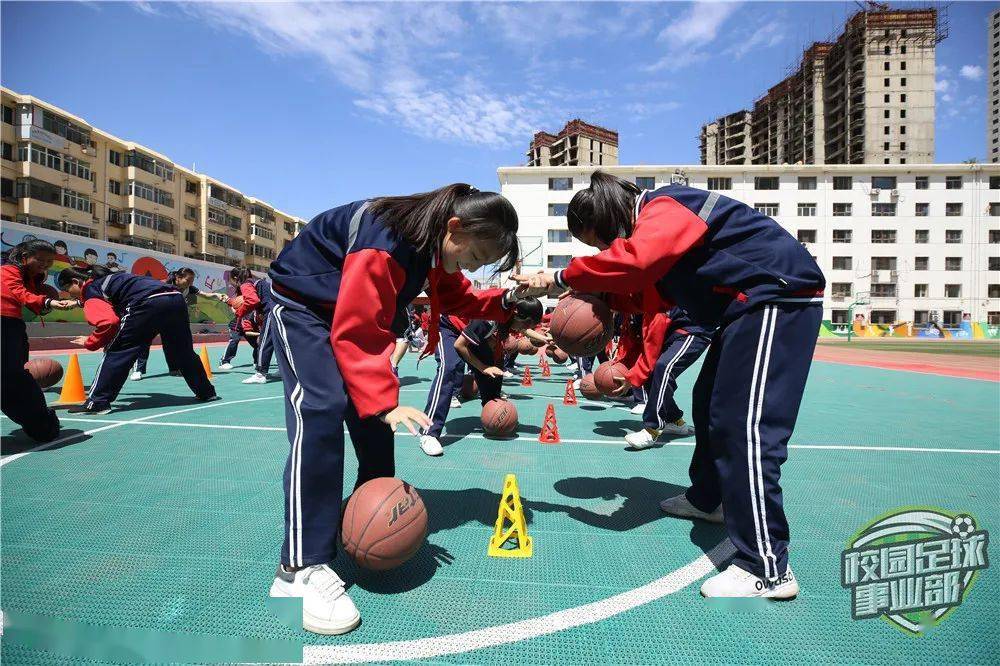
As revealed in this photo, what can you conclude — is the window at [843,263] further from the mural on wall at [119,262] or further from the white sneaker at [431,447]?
the white sneaker at [431,447]

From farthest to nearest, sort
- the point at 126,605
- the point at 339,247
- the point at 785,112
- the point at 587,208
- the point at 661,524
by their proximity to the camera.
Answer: the point at 785,112
the point at 661,524
the point at 587,208
the point at 339,247
the point at 126,605

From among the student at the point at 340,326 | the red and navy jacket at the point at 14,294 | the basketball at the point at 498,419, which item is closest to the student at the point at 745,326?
the student at the point at 340,326

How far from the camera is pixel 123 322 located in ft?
22.9

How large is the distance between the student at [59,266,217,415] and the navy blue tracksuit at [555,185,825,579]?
22.3 ft

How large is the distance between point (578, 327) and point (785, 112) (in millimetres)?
109925

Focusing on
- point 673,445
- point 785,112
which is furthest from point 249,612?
point 785,112

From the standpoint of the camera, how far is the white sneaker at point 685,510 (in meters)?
3.47

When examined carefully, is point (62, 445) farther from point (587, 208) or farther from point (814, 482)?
point (814, 482)

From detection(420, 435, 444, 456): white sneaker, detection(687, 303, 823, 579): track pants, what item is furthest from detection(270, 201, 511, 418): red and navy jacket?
detection(420, 435, 444, 456): white sneaker

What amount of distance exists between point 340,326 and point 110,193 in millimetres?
61969

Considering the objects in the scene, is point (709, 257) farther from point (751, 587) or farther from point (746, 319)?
point (751, 587)

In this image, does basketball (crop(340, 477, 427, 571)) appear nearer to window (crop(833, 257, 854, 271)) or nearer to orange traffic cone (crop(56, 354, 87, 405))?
orange traffic cone (crop(56, 354, 87, 405))

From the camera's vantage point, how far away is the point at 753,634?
225cm

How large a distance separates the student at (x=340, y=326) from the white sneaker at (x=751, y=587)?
1.58 meters
